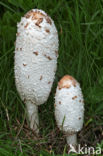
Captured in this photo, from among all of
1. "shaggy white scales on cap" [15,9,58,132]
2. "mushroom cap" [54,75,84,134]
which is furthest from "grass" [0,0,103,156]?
"shaggy white scales on cap" [15,9,58,132]

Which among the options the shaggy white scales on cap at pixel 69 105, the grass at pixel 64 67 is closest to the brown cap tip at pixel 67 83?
the shaggy white scales on cap at pixel 69 105

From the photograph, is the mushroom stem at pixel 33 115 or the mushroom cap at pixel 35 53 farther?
the mushroom stem at pixel 33 115

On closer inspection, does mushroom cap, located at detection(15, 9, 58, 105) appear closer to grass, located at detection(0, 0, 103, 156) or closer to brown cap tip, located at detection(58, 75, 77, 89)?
brown cap tip, located at detection(58, 75, 77, 89)

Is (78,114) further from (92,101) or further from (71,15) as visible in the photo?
(71,15)

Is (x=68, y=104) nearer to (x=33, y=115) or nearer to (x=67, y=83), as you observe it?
(x=67, y=83)

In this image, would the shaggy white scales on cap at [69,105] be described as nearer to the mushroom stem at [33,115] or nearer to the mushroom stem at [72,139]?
the mushroom stem at [72,139]
